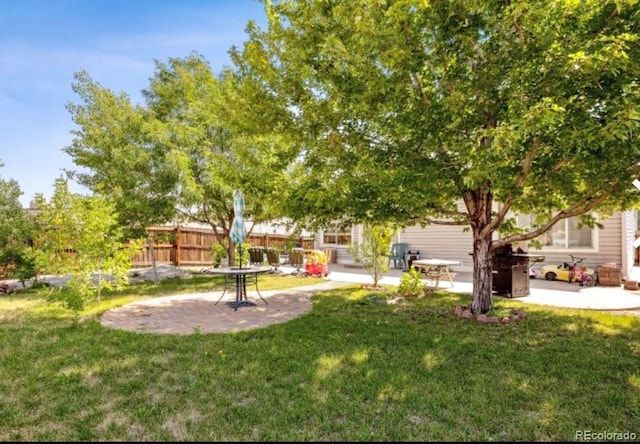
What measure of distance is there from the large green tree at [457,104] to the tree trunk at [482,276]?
3 centimetres

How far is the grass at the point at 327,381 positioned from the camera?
9.81ft

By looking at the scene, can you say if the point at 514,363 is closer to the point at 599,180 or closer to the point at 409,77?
the point at 599,180

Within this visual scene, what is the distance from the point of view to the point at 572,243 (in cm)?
1180

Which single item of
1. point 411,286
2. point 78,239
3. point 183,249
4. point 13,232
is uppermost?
point 13,232

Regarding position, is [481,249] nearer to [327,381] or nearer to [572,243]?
[327,381]

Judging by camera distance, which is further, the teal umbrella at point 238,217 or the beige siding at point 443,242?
the beige siding at point 443,242

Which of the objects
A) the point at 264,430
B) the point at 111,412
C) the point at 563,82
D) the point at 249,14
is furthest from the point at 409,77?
the point at 111,412

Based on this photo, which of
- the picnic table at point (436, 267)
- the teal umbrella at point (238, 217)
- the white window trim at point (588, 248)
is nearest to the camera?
the teal umbrella at point (238, 217)

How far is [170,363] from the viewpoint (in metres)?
4.48

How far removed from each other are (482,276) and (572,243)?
6877 millimetres

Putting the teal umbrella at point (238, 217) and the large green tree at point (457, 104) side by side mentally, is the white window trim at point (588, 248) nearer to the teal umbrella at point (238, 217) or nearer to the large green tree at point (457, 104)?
the large green tree at point (457, 104)

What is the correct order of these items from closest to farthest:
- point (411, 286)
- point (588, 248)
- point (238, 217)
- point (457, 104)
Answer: point (457, 104) < point (238, 217) < point (411, 286) < point (588, 248)

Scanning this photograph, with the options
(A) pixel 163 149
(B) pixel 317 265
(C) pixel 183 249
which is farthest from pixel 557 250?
(C) pixel 183 249

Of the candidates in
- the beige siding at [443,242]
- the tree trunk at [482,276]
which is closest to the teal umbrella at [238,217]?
the tree trunk at [482,276]
